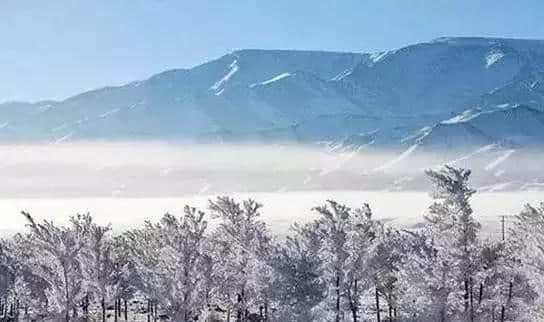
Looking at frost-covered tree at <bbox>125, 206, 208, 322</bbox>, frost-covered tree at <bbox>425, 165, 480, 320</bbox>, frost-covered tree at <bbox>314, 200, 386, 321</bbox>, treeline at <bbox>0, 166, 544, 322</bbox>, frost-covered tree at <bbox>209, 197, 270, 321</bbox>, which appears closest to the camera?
frost-covered tree at <bbox>425, 165, 480, 320</bbox>

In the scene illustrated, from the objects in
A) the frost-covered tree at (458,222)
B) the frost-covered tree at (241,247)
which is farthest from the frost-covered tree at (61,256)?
the frost-covered tree at (458,222)

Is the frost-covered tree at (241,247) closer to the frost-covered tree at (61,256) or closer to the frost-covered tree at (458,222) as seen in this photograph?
the frost-covered tree at (61,256)

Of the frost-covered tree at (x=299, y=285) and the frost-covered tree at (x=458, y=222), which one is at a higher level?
the frost-covered tree at (x=458, y=222)

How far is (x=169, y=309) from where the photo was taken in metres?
60.6

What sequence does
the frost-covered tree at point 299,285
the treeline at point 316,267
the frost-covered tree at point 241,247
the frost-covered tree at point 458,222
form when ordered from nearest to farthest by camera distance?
the frost-covered tree at point 458,222, the treeline at point 316,267, the frost-covered tree at point 299,285, the frost-covered tree at point 241,247

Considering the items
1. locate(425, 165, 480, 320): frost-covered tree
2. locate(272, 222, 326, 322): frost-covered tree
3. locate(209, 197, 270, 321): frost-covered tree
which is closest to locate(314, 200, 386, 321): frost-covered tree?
locate(272, 222, 326, 322): frost-covered tree

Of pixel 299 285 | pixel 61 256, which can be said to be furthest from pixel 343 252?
pixel 61 256

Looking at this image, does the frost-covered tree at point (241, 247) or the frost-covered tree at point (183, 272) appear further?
the frost-covered tree at point (241, 247)

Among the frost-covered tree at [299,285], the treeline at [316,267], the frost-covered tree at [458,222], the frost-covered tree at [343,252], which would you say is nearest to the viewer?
the frost-covered tree at [458,222]

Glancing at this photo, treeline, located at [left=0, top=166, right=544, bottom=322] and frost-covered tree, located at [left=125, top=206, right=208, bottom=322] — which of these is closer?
treeline, located at [left=0, top=166, right=544, bottom=322]

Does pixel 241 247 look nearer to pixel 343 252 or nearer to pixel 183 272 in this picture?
pixel 183 272

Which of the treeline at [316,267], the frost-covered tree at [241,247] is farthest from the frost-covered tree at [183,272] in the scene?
the frost-covered tree at [241,247]

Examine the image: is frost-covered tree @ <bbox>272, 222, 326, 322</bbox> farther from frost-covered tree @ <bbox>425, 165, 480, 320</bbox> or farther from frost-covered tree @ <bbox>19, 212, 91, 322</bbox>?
frost-covered tree @ <bbox>19, 212, 91, 322</bbox>

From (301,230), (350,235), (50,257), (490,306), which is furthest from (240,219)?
(490,306)
